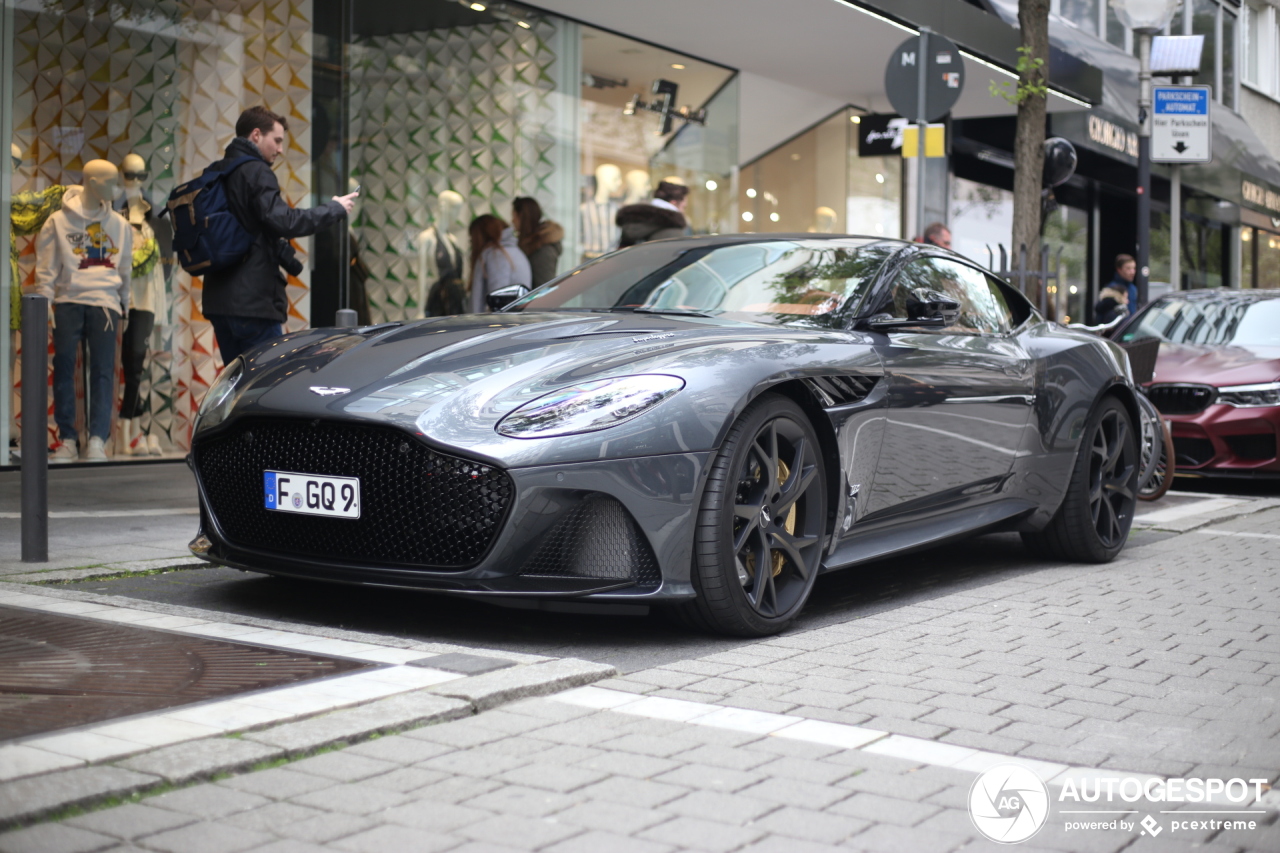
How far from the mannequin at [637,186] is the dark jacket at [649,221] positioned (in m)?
4.51

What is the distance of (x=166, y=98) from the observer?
10031 millimetres

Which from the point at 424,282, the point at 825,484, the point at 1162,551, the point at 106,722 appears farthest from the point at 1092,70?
the point at 106,722

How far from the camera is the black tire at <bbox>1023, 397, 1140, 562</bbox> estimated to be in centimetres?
628

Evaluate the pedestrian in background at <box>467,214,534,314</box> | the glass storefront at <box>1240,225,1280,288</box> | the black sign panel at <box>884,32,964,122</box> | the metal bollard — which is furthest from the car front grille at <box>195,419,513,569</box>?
the glass storefront at <box>1240,225,1280,288</box>

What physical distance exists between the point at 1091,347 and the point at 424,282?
6.52 meters

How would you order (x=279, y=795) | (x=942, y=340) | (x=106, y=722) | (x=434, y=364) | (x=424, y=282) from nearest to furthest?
(x=279, y=795)
(x=106, y=722)
(x=434, y=364)
(x=942, y=340)
(x=424, y=282)

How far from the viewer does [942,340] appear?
5.51 meters

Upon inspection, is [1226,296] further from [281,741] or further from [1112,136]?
[281,741]

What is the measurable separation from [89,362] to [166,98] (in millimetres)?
1940

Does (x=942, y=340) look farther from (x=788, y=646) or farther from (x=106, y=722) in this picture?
(x=106, y=722)

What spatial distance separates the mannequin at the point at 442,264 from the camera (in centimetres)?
1182

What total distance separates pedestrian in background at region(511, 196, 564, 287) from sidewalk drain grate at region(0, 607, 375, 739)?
24.1 feet

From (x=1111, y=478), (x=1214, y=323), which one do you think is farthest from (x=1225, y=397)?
(x=1111, y=478)

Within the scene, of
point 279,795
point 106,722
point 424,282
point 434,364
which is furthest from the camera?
point 424,282
